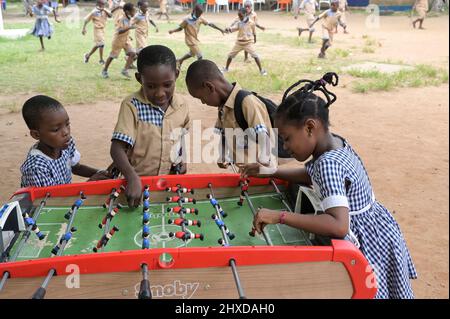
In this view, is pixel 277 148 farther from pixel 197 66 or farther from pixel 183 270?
pixel 183 270

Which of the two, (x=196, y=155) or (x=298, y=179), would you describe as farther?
(x=196, y=155)

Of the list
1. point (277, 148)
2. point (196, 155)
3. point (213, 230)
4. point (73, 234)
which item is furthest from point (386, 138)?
point (73, 234)

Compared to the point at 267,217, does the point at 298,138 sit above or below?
above

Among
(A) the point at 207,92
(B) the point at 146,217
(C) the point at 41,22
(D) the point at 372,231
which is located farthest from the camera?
(C) the point at 41,22

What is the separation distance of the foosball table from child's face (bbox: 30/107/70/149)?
0.28 metres

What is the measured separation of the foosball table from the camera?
1.85 m

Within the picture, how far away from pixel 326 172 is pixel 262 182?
2.86 ft

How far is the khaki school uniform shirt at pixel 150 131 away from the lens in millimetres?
2908

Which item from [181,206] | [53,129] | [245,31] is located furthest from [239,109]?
[245,31]

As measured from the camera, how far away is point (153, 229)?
7.94 feet

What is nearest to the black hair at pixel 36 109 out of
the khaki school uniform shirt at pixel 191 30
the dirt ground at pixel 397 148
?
the dirt ground at pixel 397 148

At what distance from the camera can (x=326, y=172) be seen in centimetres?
197

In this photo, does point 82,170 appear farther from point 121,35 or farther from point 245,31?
point 245,31

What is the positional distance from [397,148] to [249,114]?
10.4ft
